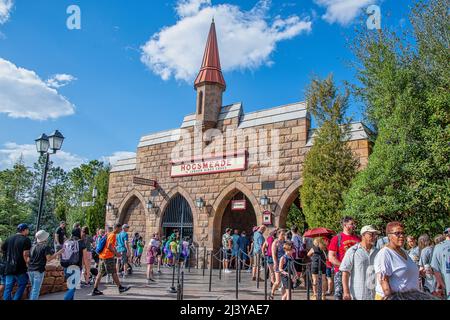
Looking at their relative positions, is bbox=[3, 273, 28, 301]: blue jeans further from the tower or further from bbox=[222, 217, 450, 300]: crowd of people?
the tower

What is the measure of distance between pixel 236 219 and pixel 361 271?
1258 cm

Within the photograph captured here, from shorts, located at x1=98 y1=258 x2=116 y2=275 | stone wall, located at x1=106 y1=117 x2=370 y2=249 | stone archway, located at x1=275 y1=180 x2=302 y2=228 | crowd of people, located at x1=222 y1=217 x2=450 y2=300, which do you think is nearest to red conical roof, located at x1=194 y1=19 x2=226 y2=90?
stone wall, located at x1=106 y1=117 x2=370 y2=249

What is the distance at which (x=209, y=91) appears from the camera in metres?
15.4

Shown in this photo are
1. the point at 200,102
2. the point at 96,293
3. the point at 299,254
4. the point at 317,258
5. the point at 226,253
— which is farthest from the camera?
the point at 200,102

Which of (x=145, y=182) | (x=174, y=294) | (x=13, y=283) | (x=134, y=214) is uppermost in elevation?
(x=145, y=182)

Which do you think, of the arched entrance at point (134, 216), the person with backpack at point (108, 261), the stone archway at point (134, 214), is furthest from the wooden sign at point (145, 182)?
the person with backpack at point (108, 261)

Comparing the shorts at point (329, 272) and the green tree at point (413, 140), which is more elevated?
the green tree at point (413, 140)

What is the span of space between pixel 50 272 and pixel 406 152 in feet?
27.7

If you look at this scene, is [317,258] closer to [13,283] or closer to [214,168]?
[13,283]

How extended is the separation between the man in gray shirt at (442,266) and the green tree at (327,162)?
4489 millimetres

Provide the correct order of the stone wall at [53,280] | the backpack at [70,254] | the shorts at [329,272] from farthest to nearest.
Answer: the stone wall at [53,280] < the shorts at [329,272] < the backpack at [70,254]

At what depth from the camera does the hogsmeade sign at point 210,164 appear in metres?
14.0

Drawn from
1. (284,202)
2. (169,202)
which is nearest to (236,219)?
(169,202)

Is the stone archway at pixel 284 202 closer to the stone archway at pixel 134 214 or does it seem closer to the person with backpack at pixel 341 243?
the person with backpack at pixel 341 243
